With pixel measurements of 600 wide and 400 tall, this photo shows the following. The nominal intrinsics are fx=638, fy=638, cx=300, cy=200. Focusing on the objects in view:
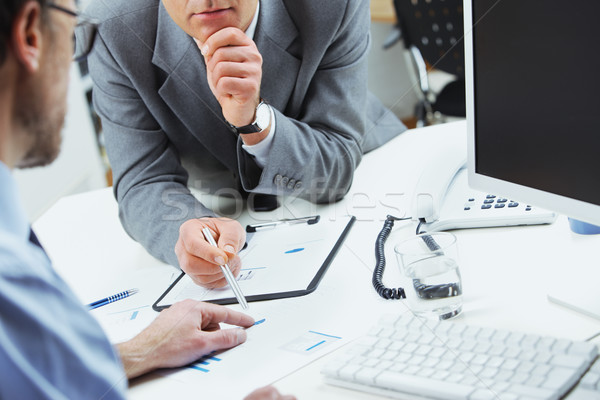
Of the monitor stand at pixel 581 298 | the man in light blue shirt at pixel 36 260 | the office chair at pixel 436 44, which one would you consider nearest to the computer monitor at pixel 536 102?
the monitor stand at pixel 581 298

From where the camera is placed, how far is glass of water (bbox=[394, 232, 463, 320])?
668 mm

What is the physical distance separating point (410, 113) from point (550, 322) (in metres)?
2.98

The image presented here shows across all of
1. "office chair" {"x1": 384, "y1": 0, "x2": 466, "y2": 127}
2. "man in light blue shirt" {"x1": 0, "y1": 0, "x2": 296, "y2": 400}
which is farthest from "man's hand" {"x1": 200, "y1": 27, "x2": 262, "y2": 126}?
"office chair" {"x1": 384, "y1": 0, "x2": 466, "y2": 127}

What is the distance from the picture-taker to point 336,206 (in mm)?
1072

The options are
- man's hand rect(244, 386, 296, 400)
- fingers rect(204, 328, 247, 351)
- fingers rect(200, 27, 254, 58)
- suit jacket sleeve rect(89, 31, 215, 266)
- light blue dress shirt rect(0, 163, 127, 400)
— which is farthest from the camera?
suit jacket sleeve rect(89, 31, 215, 266)

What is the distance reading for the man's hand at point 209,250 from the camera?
85 cm

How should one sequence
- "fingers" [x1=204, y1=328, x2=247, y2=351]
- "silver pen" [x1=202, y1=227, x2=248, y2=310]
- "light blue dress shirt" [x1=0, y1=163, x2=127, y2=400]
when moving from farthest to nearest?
1. "silver pen" [x1=202, y1=227, x2=248, y2=310]
2. "fingers" [x1=204, y1=328, x2=247, y2=351]
3. "light blue dress shirt" [x1=0, y1=163, x2=127, y2=400]

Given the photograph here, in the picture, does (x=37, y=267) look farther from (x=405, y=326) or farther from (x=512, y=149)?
(x=512, y=149)

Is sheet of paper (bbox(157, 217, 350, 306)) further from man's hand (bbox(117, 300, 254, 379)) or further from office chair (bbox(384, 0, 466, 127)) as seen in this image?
office chair (bbox(384, 0, 466, 127))

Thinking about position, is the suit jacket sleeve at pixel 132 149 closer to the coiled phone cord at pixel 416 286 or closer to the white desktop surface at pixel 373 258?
the white desktop surface at pixel 373 258

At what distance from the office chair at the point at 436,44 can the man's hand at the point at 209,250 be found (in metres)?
1.31

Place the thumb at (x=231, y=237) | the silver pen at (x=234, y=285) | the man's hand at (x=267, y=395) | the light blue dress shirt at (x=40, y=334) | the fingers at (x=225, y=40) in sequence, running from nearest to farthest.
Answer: the light blue dress shirt at (x=40, y=334), the man's hand at (x=267, y=395), the silver pen at (x=234, y=285), the thumb at (x=231, y=237), the fingers at (x=225, y=40)

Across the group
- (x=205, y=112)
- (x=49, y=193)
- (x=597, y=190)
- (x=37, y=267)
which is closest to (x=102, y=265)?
(x=205, y=112)

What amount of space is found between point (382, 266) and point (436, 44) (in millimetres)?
1586
